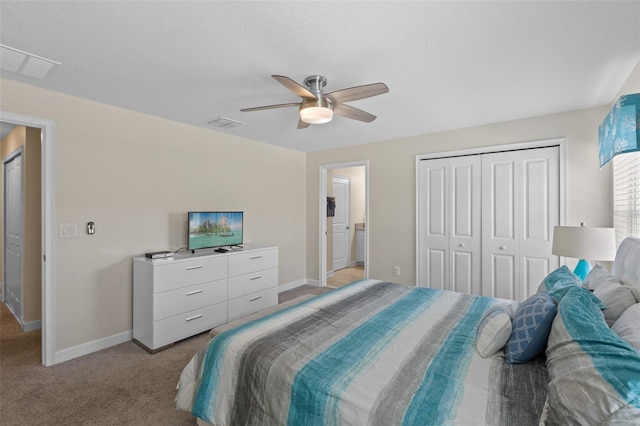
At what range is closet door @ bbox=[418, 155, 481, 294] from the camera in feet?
12.2

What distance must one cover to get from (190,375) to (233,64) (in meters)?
2.05

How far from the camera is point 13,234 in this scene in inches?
146

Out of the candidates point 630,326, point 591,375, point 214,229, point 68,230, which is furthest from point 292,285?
point 591,375

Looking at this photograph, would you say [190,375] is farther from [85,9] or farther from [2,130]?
[2,130]

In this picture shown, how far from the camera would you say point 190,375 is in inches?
68.4

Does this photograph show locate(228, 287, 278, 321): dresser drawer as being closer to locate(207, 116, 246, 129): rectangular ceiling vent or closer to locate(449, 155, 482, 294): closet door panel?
locate(207, 116, 246, 129): rectangular ceiling vent

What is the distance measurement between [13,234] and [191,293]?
8.56 ft

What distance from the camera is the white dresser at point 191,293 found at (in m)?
2.85

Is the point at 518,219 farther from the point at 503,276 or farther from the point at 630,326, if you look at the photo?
the point at 630,326

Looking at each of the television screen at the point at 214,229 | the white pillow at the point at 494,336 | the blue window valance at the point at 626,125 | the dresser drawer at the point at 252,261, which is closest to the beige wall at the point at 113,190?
the television screen at the point at 214,229

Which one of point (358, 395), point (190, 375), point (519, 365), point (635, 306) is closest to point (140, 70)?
point (190, 375)

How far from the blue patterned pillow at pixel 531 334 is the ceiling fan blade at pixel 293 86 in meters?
1.84

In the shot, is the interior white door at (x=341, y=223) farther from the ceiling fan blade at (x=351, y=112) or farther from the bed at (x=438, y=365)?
the bed at (x=438, y=365)

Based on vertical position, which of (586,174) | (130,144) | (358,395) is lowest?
(358,395)
